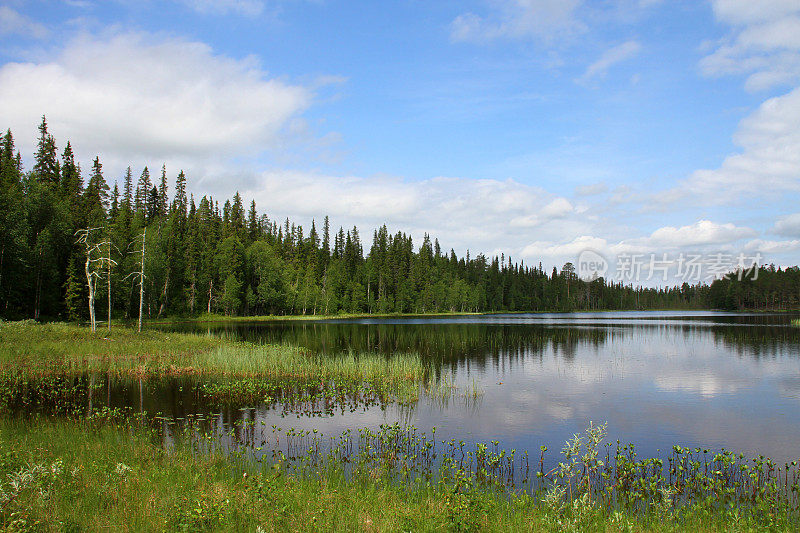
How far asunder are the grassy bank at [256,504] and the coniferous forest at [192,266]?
39.4 m

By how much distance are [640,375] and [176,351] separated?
32230 mm

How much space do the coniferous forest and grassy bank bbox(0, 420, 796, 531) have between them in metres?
39.4

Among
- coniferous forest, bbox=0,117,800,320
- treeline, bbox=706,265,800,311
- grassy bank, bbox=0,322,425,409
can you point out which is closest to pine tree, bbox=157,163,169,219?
coniferous forest, bbox=0,117,800,320

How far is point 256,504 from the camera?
847 centimetres

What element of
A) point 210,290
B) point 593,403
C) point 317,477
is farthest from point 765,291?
point 317,477

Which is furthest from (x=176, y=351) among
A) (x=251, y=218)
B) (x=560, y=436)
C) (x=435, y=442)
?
(x=251, y=218)

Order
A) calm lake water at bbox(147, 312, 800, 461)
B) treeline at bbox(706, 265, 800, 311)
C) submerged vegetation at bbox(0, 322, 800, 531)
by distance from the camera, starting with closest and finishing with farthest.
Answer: submerged vegetation at bbox(0, 322, 800, 531) → calm lake water at bbox(147, 312, 800, 461) → treeline at bbox(706, 265, 800, 311)

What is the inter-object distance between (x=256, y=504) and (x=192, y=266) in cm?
9502

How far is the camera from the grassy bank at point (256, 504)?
780cm

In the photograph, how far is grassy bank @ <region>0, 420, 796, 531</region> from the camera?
25.6 ft

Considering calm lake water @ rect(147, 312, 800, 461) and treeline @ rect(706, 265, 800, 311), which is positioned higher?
treeline @ rect(706, 265, 800, 311)

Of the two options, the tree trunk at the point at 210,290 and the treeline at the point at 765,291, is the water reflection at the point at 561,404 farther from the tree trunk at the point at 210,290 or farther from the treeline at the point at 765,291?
the treeline at the point at 765,291

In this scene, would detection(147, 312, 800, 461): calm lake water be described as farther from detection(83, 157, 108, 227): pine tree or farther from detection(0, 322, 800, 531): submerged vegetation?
detection(83, 157, 108, 227): pine tree

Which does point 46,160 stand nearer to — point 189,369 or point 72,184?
point 72,184
